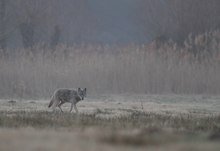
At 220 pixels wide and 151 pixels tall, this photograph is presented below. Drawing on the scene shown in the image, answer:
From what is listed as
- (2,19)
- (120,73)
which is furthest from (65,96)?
(2,19)

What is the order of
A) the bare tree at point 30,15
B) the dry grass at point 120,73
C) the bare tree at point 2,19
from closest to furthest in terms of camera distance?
the dry grass at point 120,73 < the bare tree at point 2,19 < the bare tree at point 30,15

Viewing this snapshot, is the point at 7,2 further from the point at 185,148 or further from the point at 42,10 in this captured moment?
the point at 185,148

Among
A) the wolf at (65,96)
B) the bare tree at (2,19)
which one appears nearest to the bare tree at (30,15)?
the bare tree at (2,19)

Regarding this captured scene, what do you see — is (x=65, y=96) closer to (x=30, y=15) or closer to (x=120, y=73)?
(x=120, y=73)

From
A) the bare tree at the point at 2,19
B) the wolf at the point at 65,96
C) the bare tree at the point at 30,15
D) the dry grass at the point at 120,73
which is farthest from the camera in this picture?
the bare tree at the point at 30,15

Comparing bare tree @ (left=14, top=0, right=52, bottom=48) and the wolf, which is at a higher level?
bare tree @ (left=14, top=0, right=52, bottom=48)

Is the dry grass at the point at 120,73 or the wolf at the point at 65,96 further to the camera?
the dry grass at the point at 120,73

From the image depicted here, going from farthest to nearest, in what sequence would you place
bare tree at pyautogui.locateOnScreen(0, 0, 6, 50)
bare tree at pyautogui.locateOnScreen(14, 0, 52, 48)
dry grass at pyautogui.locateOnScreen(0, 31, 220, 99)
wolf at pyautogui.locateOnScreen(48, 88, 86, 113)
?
1. bare tree at pyautogui.locateOnScreen(14, 0, 52, 48)
2. bare tree at pyautogui.locateOnScreen(0, 0, 6, 50)
3. dry grass at pyautogui.locateOnScreen(0, 31, 220, 99)
4. wolf at pyautogui.locateOnScreen(48, 88, 86, 113)

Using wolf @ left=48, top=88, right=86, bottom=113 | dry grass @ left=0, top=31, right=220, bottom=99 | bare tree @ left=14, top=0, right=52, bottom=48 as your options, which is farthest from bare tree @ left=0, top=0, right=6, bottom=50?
wolf @ left=48, top=88, right=86, bottom=113

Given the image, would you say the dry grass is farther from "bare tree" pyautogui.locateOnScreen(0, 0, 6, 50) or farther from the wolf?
"bare tree" pyautogui.locateOnScreen(0, 0, 6, 50)

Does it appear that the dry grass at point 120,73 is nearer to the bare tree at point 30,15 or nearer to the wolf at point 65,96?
the wolf at point 65,96

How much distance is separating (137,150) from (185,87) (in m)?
18.4

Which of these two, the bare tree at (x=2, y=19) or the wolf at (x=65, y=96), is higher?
the bare tree at (x=2, y=19)

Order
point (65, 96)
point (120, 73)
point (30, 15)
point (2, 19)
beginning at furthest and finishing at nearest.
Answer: point (30, 15), point (2, 19), point (120, 73), point (65, 96)
